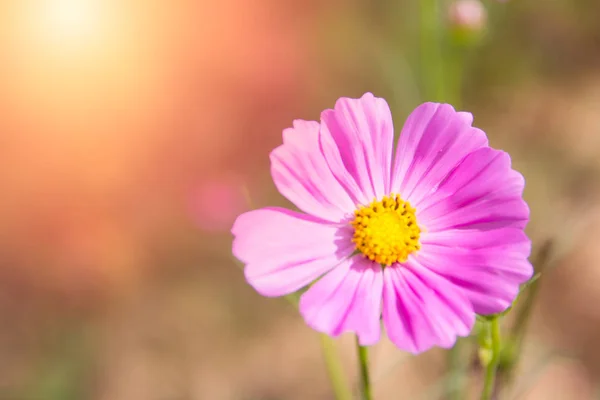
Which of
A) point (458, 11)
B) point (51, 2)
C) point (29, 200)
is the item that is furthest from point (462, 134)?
point (51, 2)

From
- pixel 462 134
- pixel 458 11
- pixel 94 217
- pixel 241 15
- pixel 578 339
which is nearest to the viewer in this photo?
pixel 462 134

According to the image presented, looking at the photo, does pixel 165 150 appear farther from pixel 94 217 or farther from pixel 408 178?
pixel 408 178

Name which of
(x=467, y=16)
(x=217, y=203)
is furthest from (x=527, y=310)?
(x=217, y=203)

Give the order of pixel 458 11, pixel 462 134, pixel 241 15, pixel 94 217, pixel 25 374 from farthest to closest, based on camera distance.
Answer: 1. pixel 241 15
2. pixel 94 217
3. pixel 25 374
4. pixel 458 11
5. pixel 462 134

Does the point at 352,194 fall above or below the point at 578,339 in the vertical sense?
above

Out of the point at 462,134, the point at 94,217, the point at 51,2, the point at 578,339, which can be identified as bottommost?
the point at 578,339

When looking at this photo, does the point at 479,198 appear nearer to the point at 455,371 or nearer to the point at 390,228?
the point at 390,228

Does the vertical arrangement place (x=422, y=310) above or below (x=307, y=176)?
below

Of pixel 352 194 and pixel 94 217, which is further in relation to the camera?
pixel 94 217
